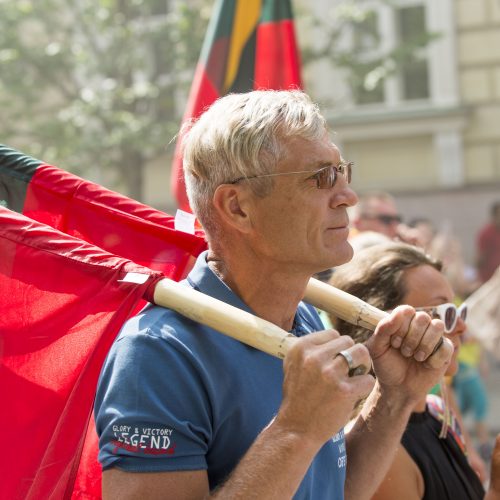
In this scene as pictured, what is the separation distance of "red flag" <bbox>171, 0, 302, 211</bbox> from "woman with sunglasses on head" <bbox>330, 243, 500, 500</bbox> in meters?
2.09

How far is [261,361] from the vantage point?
2.10 m

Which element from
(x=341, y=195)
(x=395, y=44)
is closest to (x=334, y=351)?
(x=341, y=195)

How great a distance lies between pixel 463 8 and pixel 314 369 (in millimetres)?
12472

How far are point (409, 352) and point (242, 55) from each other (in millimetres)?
3469

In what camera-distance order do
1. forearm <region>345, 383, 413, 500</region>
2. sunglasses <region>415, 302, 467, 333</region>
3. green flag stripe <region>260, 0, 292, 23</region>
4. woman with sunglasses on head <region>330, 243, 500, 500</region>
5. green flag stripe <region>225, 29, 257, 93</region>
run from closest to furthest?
forearm <region>345, 383, 413, 500</region> < woman with sunglasses on head <region>330, 243, 500, 500</region> < sunglasses <region>415, 302, 467, 333</region> < green flag stripe <region>225, 29, 257, 93</region> < green flag stripe <region>260, 0, 292, 23</region>

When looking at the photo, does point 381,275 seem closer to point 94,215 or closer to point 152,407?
point 94,215

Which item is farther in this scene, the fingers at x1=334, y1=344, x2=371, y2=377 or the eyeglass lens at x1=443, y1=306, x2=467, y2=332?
the eyeglass lens at x1=443, y1=306, x2=467, y2=332

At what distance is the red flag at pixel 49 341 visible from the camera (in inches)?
84.6

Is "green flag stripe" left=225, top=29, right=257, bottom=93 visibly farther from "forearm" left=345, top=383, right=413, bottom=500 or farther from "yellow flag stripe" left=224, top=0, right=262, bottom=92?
"forearm" left=345, top=383, right=413, bottom=500

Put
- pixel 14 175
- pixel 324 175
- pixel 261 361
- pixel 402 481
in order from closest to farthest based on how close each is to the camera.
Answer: pixel 261 361, pixel 324 175, pixel 14 175, pixel 402 481

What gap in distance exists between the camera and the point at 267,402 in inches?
81.3

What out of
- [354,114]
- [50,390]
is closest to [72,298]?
[50,390]

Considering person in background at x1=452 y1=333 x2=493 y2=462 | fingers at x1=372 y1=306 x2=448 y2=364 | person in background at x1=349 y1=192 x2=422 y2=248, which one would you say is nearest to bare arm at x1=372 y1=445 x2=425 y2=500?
fingers at x1=372 y1=306 x2=448 y2=364

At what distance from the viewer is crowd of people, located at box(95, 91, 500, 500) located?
6.21ft
